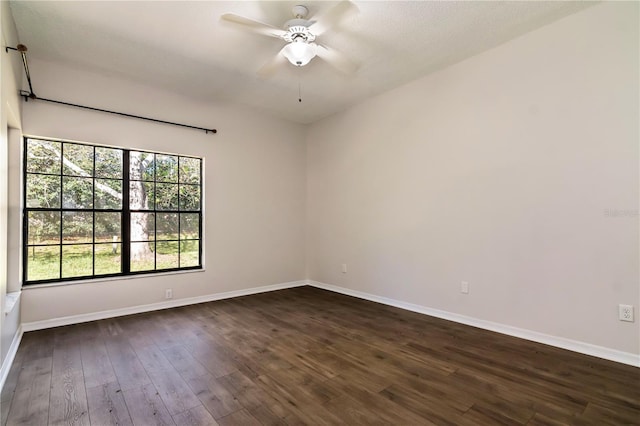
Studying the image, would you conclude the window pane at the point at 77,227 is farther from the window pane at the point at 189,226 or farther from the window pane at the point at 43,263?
the window pane at the point at 189,226

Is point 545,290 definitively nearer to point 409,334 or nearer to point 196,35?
point 409,334

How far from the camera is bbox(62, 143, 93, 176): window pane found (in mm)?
3590

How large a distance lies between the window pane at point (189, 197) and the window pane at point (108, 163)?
79 centimetres

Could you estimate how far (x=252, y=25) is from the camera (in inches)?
95.4

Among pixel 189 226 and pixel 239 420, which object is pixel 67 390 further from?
pixel 189 226

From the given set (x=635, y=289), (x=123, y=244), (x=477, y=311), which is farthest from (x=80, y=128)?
(x=635, y=289)

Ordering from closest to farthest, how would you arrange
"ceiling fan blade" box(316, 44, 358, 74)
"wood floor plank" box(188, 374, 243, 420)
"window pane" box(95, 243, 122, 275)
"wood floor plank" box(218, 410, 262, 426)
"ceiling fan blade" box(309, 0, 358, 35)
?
"wood floor plank" box(218, 410, 262, 426) → "wood floor plank" box(188, 374, 243, 420) → "ceiling fan blade" box(309, 0, 358, 35) → "ceiling fan blade" box(316, 44, 358, 74) → "window pane" box(95, 243, 122, 275)

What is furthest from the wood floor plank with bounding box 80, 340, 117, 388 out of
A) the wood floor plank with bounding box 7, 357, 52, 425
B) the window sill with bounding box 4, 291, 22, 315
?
the window sill with bounding box 4, 291, 22, 315

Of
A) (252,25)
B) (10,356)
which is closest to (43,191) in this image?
(10,356)

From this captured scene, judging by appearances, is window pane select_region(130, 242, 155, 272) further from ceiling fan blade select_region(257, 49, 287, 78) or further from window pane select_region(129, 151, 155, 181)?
ceiling fan blade select_region(257, 49, 287, 78)

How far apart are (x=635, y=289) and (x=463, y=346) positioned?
54.8 inches

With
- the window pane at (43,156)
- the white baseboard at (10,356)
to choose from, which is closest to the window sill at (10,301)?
the white baseboard at (10,356)

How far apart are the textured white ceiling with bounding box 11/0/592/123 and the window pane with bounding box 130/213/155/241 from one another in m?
1.72

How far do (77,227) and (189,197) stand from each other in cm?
133
